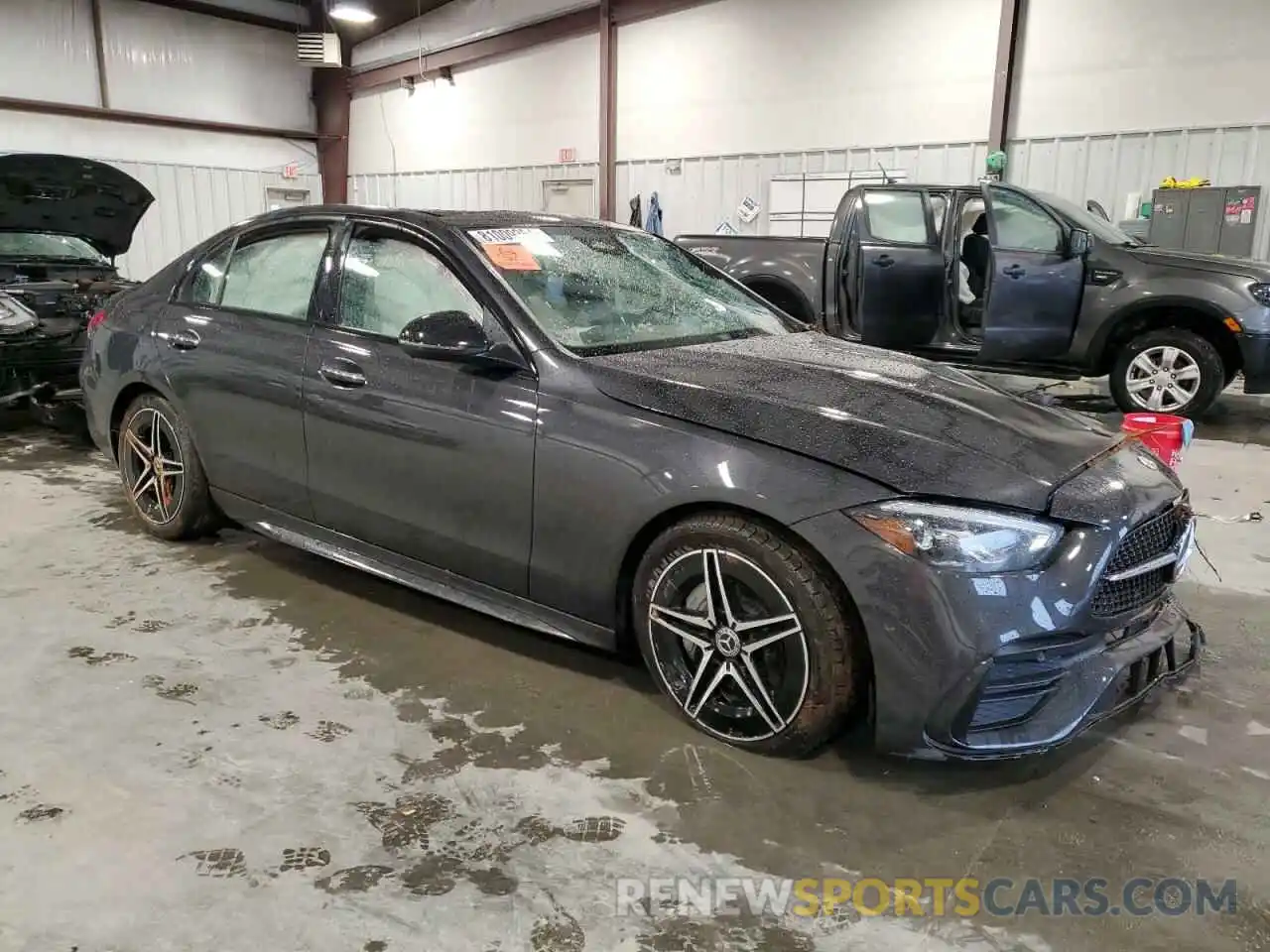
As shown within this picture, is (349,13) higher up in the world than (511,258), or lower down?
higher up

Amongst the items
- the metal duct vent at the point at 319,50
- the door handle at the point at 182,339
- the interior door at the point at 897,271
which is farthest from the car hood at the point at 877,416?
the metal duct vent at the point at 319,50

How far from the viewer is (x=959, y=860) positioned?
202 cm

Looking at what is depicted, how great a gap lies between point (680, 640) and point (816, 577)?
1.51ft

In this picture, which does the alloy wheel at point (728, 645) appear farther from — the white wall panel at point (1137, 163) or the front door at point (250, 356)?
the white wall panel at point (1137, 163)

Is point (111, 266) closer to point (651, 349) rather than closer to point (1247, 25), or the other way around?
point (651, 349)

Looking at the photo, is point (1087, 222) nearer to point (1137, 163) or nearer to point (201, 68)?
point (1137, 163)

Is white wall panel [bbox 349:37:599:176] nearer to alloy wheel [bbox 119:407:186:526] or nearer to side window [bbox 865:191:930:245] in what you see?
side window [bbox 865:191:930:245]

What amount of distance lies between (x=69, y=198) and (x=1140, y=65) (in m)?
9.51

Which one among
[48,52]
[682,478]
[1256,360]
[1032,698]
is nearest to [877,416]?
[682,478]

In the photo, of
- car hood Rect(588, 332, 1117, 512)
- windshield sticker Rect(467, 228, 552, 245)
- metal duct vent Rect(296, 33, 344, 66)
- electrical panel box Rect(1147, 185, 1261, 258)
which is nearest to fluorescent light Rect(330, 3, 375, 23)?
metal duct vent Rect(296, 33, 344, 66)

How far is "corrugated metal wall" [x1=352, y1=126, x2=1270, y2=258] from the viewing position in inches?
346

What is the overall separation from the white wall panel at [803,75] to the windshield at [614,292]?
315 inches

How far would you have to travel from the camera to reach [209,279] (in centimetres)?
372

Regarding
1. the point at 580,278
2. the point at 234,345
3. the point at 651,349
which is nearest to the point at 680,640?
the point at 651,349
